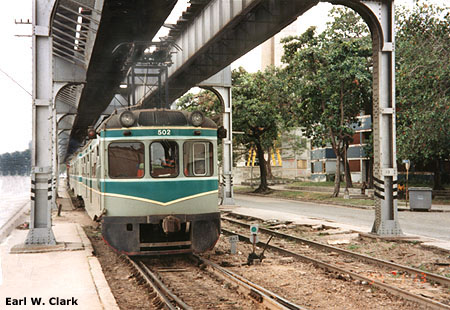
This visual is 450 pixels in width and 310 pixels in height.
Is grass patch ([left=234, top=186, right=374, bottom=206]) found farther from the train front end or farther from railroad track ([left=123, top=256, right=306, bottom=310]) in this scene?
railroad track ([left=123, top=256, right=306, bottom=310])

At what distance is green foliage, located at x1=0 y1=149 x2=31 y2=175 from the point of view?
31.8 ft

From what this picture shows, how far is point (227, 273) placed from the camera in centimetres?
912

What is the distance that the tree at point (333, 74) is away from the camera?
30219mm

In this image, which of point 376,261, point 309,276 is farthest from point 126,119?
point 376,261

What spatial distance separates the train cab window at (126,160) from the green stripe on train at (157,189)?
0.64ft

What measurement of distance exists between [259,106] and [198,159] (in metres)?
28.3

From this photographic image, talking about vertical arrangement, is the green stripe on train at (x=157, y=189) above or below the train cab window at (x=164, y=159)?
below

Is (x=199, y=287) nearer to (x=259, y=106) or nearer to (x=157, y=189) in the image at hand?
(x=157, y=189)

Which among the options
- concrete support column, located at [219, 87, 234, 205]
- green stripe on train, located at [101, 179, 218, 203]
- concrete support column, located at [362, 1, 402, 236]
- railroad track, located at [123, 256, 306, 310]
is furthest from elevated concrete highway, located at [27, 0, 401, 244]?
concrete support column, located at [219, 87, 234, 205]

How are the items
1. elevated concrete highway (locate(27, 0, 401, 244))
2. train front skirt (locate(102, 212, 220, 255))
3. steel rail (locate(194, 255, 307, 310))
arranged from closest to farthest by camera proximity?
steel rail (locate(194, 255, 307, 310)), train front skirt (locate(102, 212, 220, 255)), elevated concrete highway (locate(27, 0, 401, 244))

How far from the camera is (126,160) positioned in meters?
10.5

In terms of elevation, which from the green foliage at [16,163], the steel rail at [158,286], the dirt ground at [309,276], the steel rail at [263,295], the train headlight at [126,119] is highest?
the train headlight at [126,119]

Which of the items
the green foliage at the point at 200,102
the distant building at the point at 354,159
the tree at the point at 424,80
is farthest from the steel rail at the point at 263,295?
the green foliage at the point at 200,102

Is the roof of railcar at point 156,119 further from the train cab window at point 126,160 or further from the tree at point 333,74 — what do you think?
the tree at point 333,74
